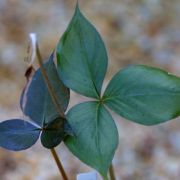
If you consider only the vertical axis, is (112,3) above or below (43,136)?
below

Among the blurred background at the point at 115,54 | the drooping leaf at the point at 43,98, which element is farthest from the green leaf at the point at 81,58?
the blurred background at the point at 115,54

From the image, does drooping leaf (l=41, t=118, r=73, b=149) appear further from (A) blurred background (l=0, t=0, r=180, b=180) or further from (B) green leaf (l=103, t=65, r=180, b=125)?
(A) blurred background (l=0, t=0, r=180, b=180)

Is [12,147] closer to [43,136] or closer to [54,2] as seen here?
[43,136]

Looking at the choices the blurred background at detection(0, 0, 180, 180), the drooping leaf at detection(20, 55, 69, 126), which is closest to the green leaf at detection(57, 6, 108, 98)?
the drooping leaf at detection(20, 55, 69, 126)

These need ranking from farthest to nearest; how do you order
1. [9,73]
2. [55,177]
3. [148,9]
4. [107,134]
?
[148,9]
[9,73]
[55,177]
[107,134]

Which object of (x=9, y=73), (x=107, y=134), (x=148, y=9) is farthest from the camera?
(x=148, y=9)

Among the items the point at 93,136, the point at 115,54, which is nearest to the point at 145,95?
the point at 93,136

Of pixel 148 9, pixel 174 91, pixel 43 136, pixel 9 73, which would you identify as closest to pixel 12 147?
pixel 43 136
